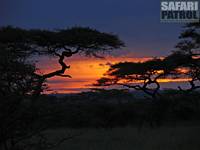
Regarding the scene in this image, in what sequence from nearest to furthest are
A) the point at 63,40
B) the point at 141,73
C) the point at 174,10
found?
the point at 174,10 → the point at 63,40 → the point at 141,73

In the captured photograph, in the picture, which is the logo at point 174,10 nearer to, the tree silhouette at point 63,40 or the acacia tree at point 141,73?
the tree silhouette at point 63,40

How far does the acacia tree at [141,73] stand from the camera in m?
26.9

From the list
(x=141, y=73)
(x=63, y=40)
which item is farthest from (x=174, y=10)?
(x=141, y=73)

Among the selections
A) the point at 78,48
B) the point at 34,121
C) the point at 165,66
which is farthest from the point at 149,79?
the point at 34,121

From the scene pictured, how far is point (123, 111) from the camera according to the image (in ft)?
81.2

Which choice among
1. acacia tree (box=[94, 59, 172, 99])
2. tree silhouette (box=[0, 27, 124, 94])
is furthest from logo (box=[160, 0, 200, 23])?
acacia tree (box=[94, 59, 172, 99])

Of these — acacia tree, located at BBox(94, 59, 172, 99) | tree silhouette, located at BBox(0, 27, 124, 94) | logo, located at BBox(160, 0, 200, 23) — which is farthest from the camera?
acacia tree, located at BBox(94, 59, 172, 99)

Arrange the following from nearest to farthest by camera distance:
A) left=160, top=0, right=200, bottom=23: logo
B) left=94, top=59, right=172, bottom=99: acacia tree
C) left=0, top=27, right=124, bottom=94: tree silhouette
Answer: left=160, top=0, right=200, bottom=23: logo
left=0, top=27, right=124, bottom=94: tree silhouette
left=94, top=59, right=172, bottom=99: acacia tree

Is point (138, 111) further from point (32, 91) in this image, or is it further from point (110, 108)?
point (32, 91)

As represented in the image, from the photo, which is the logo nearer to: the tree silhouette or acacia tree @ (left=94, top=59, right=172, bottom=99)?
the tree silhouette

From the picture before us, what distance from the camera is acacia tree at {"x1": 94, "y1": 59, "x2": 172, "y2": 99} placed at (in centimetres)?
2688

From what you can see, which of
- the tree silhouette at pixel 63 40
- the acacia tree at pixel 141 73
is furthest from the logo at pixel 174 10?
the acacia tree at pixel 141 73

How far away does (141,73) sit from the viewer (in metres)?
27.7

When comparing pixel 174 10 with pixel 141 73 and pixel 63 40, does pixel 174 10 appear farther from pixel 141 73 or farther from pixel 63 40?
pixel 141 73
